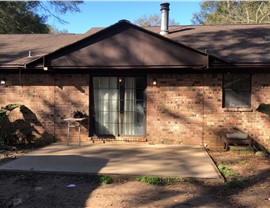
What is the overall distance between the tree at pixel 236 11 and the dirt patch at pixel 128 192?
25737mm

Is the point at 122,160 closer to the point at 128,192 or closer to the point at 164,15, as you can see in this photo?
the point at 128,192

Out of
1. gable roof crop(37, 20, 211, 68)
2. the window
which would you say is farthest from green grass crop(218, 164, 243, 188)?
gable roof crop(37, 20, 211, 68)

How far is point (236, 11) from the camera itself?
32281 mm

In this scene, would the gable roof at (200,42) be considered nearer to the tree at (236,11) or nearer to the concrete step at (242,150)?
the concrete step at (242,150)

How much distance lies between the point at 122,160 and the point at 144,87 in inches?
128

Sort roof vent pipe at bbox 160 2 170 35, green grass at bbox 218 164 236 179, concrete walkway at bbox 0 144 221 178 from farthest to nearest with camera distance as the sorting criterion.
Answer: roof vent pipe at bbox 160 2 170 35 → concrete walkway at bbox 0 144 221 178 → green grass at bbox 218 164 236 179

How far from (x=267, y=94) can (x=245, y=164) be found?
9.94 feet

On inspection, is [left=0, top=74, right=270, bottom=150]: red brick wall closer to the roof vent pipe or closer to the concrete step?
the concrete step

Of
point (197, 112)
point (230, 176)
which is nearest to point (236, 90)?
point (197, 112)

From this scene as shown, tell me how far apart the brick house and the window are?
3cm

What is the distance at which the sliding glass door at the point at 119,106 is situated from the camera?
1107cm

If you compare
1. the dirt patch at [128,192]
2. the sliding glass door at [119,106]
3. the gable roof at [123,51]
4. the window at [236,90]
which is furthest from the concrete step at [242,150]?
the sliding glass door at [119,106]

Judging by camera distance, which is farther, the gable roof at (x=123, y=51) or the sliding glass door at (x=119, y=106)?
the sliding glass door at (x=119, y=106)

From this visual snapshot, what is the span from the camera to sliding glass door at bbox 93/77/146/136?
36.3 ft
